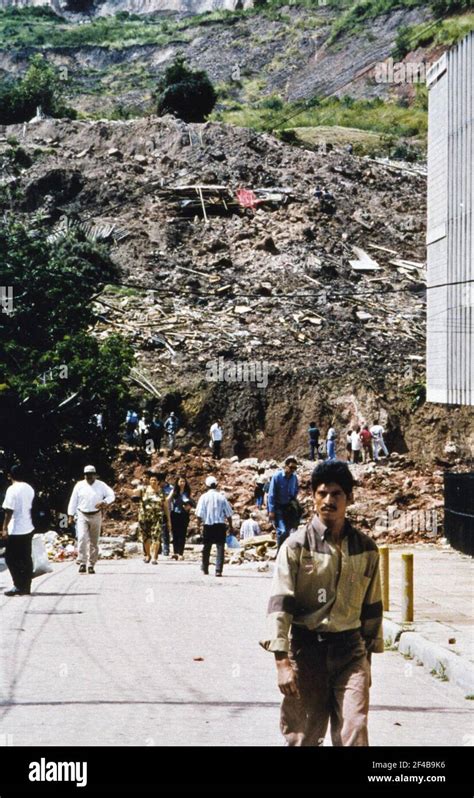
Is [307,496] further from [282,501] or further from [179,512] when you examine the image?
[282,501]

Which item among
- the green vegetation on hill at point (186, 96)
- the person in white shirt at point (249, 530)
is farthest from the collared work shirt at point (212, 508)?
the green vegetation on hill at point (186, 96)

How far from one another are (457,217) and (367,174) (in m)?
44.0

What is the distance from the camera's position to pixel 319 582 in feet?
20.2

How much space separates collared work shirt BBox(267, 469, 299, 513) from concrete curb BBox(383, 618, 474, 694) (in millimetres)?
6748

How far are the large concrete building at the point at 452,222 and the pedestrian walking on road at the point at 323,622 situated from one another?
20.5m

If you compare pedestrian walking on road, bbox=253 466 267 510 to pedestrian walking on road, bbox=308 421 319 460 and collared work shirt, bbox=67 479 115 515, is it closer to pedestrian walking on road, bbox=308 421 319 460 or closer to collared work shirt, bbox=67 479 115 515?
pedestrian walking on road, bbox=308 421 319 460

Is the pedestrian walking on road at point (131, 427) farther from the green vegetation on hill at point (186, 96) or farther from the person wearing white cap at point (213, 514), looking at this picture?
the green vegetation on hill at point (186, 96)

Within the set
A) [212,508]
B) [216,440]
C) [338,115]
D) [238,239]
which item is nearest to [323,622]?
[212,508]

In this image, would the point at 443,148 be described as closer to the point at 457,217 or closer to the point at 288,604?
the point at 457,217

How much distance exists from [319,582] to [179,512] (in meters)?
17.6

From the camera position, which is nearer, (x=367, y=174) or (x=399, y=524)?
(x=399, y=524)
